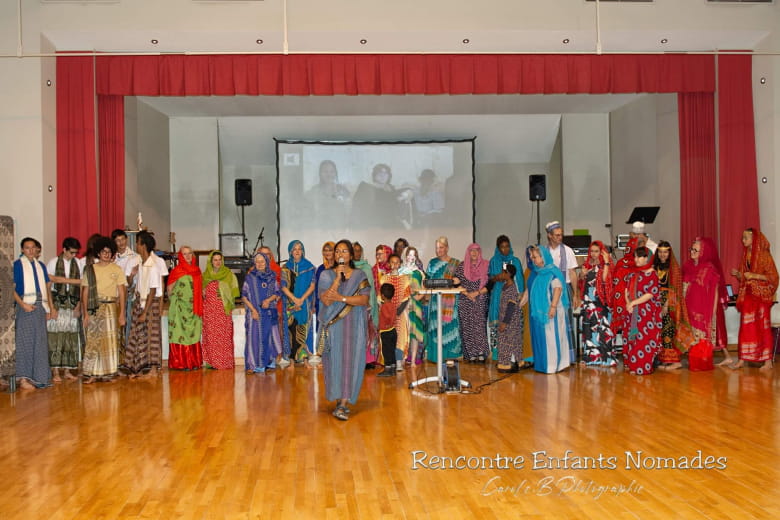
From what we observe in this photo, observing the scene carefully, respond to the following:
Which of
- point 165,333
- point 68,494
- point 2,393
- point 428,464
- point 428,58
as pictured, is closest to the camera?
point 68,494

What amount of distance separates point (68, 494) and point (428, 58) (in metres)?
6.84

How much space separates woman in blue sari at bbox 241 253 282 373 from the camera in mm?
7867

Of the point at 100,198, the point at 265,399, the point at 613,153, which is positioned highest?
the point at 613,153

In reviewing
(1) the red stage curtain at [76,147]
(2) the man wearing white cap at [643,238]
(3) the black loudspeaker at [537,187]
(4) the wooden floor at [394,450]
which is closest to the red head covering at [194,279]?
(4) the wooden floor at [394,450]

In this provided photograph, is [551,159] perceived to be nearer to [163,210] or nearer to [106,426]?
[163,210]

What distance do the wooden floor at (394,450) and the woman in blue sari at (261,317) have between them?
953 mm

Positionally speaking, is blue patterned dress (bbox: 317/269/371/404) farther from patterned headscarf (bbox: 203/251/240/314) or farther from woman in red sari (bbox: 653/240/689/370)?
woman in red sari (bbox: 653/240/689/370)

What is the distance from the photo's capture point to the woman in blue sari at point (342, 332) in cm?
552

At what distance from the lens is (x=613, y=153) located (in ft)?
43.4

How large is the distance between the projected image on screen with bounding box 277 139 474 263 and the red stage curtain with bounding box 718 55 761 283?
4.81 meters

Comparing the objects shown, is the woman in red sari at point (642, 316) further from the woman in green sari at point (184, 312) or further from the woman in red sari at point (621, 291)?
the woman in green sari at point (184, 312)

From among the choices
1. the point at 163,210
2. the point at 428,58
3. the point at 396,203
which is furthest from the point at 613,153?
the point at 163,210

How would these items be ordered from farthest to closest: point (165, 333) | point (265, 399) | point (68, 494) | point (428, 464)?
point (165, 333) → point (265, 399) → point (428, 464) → point (68, 494)

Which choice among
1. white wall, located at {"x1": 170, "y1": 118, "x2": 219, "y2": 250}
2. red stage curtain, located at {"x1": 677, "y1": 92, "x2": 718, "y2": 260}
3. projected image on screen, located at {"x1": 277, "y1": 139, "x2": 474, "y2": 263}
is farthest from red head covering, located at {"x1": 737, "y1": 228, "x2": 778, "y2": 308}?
white wall, located at {"x1": 170, "y1": 118, "x2": 219, "y2": 250}
